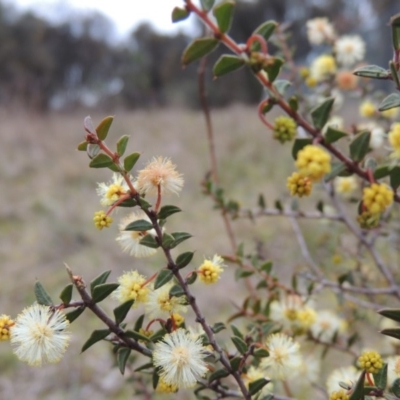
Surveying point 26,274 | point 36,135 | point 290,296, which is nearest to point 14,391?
point 26,274

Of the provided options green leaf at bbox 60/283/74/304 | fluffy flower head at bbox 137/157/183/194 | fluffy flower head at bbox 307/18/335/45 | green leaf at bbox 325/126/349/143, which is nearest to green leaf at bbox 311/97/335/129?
green leaf at bbox 325/126/349/143

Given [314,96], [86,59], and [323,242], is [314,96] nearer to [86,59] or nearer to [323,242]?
[323,242]

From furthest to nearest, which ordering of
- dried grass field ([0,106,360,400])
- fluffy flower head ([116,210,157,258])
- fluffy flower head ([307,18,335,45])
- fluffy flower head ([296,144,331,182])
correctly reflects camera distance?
dried grass field ([0,106,360,400]) < fluffy flower head ([307,18,335,45]) < fluffy flower head ([116,210,157,258]) < fluffy flower head ([296,144,331,182])

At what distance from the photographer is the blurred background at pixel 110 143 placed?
7.14 ft

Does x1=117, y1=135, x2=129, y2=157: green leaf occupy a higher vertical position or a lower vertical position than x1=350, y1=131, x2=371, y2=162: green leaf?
higher

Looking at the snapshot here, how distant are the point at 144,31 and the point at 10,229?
6081mm

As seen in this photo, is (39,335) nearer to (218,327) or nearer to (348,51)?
(218,327)

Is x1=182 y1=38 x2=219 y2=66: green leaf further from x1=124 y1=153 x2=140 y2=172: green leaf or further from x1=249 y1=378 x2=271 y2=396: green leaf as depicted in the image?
x1=249 y1=378 x2=271 y2=396: green leaf

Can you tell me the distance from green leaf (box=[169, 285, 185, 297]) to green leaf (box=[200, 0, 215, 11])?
21cm

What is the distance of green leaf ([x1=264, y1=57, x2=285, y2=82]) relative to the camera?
1.15 feet

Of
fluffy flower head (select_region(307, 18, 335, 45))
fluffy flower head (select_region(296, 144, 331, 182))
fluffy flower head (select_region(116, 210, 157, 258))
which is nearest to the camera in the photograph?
fluffy flower head (select_region(296, 144, 331, 182))

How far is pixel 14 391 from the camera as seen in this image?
191 cm

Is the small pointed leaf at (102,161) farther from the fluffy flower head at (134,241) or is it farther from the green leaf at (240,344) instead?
the green leaf at (240,344)

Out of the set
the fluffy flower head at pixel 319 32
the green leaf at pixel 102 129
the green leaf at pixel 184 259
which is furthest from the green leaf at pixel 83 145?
the fluffy flower head at pixel 319 32
